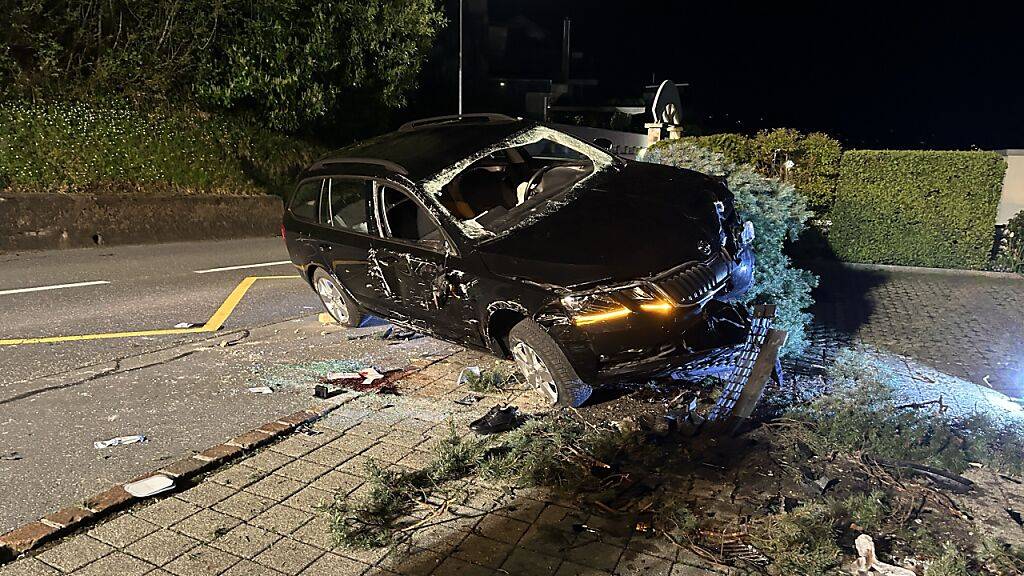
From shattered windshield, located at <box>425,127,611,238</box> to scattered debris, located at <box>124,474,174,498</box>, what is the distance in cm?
243

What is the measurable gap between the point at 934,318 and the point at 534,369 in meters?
5.86

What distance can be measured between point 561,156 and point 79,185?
10.3 metres

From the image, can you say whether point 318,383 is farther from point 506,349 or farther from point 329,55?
point 329,55

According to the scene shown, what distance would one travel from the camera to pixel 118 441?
4.59 meters

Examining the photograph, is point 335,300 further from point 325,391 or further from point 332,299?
point 325,391

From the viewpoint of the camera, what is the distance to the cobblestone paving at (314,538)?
10.6ft

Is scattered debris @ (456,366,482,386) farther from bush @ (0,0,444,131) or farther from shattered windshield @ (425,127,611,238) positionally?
bush @ (0,0,444,131)

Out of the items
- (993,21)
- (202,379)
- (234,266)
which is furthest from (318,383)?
(993,21)

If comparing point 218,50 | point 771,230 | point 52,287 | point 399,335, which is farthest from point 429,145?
point 218,50

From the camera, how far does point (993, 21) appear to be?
4456 cm

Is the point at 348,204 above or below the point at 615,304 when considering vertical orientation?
above

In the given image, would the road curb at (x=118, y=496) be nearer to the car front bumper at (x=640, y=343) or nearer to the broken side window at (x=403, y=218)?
the broken side window at (x=403, y=218)

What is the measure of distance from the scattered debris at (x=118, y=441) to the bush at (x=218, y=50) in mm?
10836

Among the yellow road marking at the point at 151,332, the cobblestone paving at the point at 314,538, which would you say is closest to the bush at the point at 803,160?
the yellow road marking at the point at 151,332
